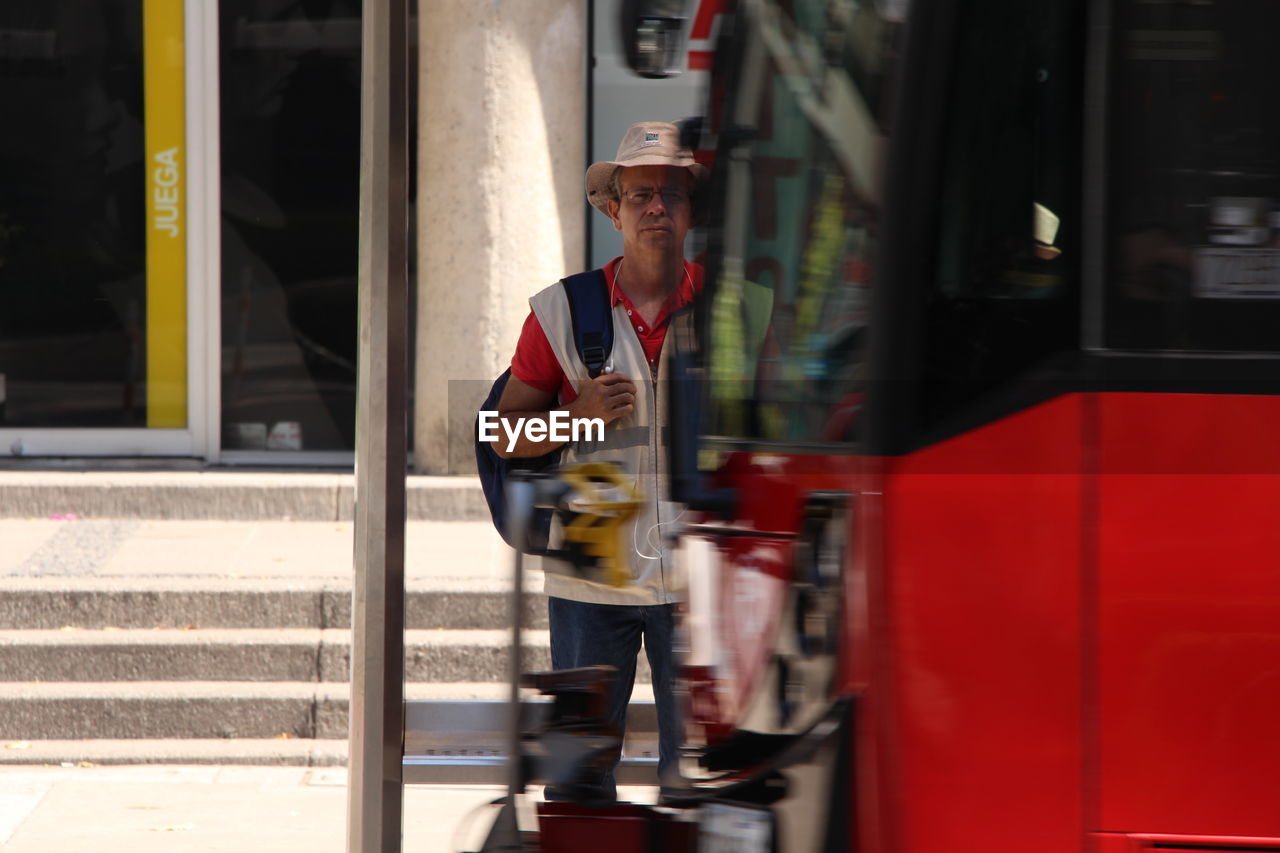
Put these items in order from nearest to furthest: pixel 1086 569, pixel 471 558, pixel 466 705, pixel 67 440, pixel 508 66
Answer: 1. pixel 1086 569
2. pixel 466 705
3. pixel 471 558
4. pixel 508 66
5. pixel 67 440

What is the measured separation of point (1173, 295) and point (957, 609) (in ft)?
1.86

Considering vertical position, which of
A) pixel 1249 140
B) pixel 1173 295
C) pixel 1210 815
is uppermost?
pixel 1249 140

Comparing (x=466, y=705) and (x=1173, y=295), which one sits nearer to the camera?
(x=1173, y=295)

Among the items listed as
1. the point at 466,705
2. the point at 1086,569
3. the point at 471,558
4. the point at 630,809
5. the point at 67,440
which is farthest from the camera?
the point at 67,440

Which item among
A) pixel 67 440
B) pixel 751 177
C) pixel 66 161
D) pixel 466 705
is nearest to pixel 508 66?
pixel 66 161

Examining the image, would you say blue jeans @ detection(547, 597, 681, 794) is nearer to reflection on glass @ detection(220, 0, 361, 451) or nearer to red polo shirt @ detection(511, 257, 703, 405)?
red polo shirt @ detection(511, 257, 703, 405)

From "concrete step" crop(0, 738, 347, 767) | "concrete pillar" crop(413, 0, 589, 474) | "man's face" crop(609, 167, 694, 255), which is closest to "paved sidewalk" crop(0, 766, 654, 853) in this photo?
"concrete step" crop(0, 738, 347, 767)

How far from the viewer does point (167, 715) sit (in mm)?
5977

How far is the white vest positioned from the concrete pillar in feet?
16.8

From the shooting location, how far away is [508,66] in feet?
28.2

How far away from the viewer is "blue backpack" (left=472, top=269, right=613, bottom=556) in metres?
3.41

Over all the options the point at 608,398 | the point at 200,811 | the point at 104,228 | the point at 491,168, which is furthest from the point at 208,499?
the point at 608,398

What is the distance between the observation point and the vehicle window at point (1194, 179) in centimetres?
221

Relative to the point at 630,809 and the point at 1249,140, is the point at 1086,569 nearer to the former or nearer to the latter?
the point at 1249,140
